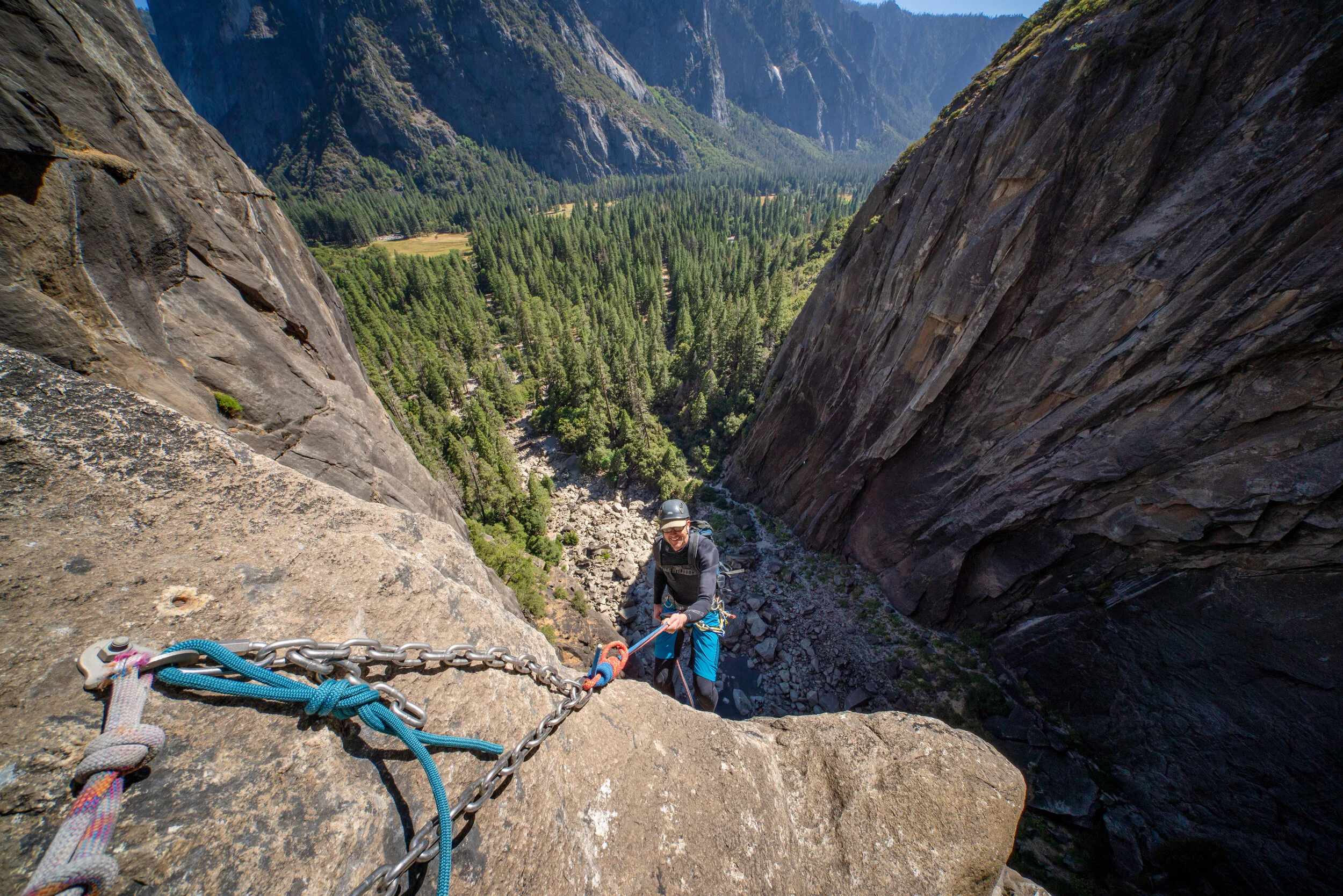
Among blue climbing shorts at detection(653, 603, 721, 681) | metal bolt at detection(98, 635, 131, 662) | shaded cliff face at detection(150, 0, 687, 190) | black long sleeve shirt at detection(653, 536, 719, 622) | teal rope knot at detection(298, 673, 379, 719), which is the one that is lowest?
metal bolt at detection(98, 635, 131, 662)

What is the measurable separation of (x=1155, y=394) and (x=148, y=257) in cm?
2088

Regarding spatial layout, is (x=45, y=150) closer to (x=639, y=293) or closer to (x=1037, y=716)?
(x=1037, y=716)

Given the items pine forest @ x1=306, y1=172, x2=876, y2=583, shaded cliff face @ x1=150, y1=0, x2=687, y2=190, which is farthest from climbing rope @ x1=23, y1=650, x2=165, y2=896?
shaded cliff face @ x1=150, y1=0, x2=687, y2=190

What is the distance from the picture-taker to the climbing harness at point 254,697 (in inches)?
68.9

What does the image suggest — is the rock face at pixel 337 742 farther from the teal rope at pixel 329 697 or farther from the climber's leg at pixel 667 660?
the climber's leg at pixel 667 660

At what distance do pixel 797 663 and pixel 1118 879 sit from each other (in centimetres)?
1004

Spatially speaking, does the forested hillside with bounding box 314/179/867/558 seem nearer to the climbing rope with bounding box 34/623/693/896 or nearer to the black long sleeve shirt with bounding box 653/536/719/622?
the black long sleeve shirt with bounding box 653/536/719/622

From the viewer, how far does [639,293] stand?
58562 millimetres

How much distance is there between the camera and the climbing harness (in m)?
1.75

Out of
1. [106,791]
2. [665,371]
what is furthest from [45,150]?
[665,371]

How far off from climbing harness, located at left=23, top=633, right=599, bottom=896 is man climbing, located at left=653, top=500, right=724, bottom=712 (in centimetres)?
386

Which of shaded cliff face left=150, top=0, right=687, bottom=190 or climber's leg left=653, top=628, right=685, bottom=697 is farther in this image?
shaded cliff face left=150, top=0, right=687, bottom=190

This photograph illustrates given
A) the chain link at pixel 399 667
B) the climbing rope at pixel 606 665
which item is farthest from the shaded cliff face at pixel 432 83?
the chain link at pixel 399 667

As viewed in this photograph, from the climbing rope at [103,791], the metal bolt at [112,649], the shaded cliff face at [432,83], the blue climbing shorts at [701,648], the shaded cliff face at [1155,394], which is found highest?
the shaded cliff face at [432,83]
